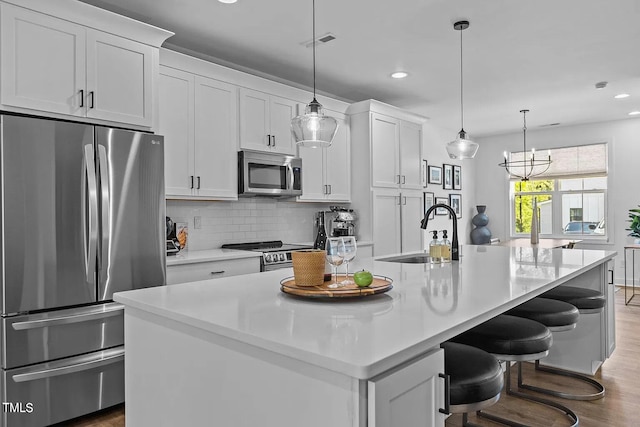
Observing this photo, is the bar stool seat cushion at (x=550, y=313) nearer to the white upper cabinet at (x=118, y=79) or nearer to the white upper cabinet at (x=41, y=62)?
the white upper cabinet at (x=118, y=79)

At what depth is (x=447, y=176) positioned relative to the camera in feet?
24.8

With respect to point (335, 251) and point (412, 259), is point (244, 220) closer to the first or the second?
point (412, 259)

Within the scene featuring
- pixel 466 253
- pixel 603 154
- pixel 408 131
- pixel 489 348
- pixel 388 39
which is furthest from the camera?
pixel 603 154

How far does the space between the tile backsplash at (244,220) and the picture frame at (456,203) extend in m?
3.37

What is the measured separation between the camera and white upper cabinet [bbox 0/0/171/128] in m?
2.40

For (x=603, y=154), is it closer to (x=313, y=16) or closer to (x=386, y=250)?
(x=386, y=250)

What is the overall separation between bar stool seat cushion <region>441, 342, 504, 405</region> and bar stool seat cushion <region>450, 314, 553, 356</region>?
1.00 ft

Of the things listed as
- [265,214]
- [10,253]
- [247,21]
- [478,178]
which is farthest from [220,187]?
[478,178]

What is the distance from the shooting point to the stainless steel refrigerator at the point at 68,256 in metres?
2.34

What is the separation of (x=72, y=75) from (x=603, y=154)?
7.55 m

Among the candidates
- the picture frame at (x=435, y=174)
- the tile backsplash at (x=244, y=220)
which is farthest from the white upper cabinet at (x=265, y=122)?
the picture frame at (x=435, y=174)

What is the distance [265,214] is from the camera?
14.6ft

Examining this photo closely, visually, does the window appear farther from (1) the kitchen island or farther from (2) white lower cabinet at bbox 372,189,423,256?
(1) the kitchen island

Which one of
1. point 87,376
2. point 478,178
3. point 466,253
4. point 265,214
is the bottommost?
point 87,376
